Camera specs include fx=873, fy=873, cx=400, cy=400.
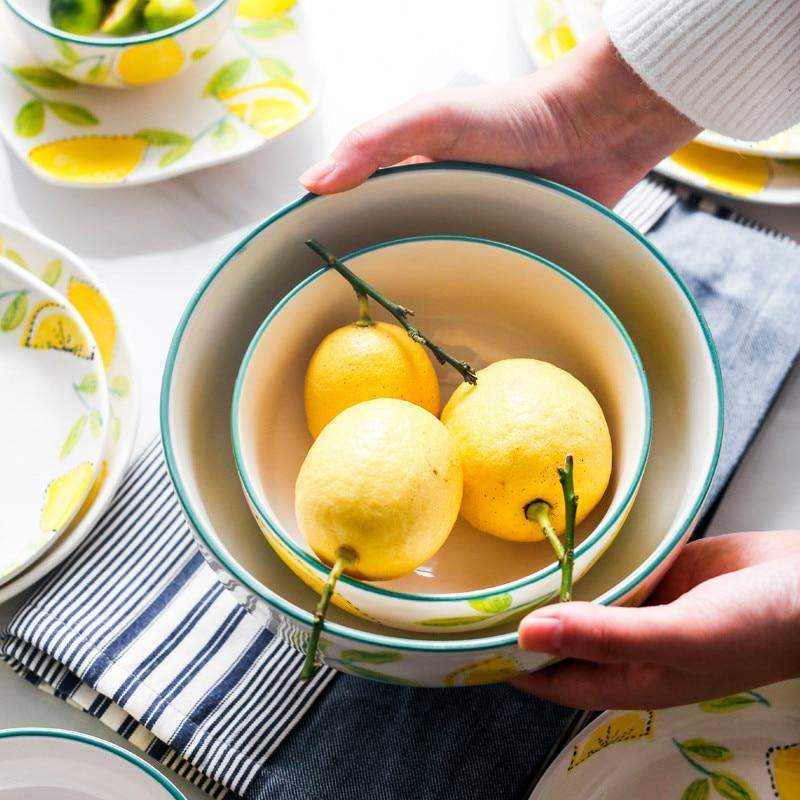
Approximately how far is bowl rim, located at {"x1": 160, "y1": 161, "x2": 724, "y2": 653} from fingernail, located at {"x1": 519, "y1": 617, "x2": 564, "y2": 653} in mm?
16

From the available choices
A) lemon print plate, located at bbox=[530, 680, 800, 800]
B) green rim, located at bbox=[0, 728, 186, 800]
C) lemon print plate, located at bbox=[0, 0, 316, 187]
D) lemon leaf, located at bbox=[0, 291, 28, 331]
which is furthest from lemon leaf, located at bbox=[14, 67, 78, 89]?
lemon print plate, located at bbox=[530, 680, 800, 800]

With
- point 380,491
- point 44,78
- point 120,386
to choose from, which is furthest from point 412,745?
point 44,78

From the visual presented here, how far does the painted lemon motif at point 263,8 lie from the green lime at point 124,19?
10cm

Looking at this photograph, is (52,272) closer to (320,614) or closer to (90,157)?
(90,157)

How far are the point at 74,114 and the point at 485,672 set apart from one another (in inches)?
24.1

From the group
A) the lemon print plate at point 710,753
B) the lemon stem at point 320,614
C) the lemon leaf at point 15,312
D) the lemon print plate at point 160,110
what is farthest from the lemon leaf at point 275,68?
the lemon print plate at point 710,753

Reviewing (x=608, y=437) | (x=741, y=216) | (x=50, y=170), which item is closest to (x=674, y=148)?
(x=741, y=216)

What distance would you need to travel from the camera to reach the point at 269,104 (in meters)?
0.80

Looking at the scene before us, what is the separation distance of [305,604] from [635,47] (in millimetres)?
456

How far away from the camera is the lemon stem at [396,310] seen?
21.6 inches

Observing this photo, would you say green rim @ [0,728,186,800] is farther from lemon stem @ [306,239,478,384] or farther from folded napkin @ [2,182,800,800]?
lemon stem @ [306,239,478,384]

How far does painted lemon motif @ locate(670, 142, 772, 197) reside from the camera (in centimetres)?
79

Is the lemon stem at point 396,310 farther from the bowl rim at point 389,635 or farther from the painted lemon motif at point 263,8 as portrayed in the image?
the painted lemon motif at point 263,8

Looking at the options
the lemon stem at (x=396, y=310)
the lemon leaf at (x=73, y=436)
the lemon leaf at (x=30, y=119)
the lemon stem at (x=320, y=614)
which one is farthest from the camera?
the lemon leaf at (x=30, y=119)
